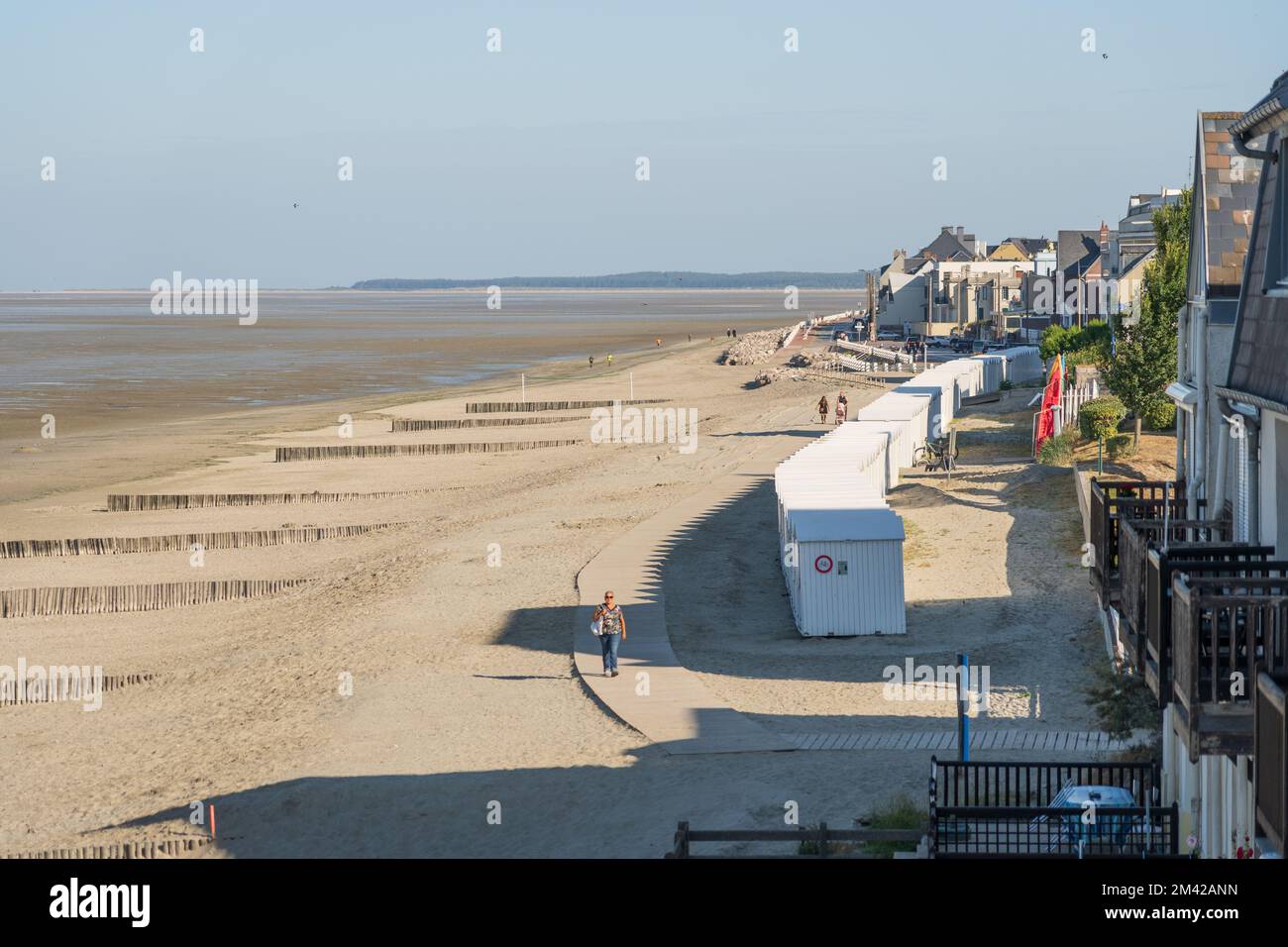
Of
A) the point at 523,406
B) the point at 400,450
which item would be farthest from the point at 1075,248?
the point at 400,450

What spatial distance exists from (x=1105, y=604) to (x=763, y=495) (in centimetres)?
2424

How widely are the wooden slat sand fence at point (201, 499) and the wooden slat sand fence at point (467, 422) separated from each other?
1883 cm

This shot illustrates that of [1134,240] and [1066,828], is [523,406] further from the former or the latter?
[1066,828]

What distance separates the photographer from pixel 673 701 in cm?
1914

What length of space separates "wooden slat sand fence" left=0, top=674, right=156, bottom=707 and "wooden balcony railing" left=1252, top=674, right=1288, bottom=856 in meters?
20.0

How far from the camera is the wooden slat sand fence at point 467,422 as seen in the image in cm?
6178

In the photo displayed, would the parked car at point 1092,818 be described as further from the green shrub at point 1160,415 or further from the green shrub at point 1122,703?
the green shrub at point 1160,415

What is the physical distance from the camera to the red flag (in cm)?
3441

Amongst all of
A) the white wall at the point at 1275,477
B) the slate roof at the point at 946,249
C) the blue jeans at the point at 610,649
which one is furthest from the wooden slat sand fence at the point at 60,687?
the slate roof at the point at 946,249

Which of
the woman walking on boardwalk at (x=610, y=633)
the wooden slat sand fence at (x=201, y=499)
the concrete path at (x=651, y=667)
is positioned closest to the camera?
the concrete path at (x=651, y=667)

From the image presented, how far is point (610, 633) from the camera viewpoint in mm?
20438

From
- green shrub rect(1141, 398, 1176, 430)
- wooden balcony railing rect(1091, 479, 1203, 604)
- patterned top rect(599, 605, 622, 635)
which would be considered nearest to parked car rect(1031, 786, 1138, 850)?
wooden balcony railing rect(1091, 479, 1203, 604)
